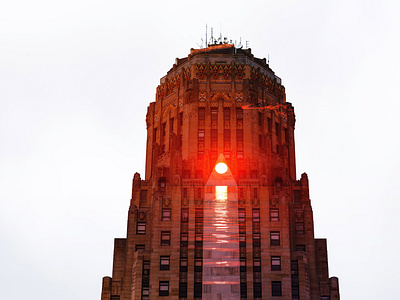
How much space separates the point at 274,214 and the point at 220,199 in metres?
7.80

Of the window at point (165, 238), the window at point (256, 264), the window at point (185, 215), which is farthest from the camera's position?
the window at point (185, 215)

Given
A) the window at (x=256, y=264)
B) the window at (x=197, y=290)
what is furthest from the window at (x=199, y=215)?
the window at (x=256, y=264)

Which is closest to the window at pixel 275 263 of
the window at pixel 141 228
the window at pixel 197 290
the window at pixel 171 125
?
the window at pixel 197 290

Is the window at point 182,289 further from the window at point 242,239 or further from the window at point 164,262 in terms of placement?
the window at point 242,239

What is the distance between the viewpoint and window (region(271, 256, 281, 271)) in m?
108

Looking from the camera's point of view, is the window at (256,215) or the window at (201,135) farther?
the window at (201,135)

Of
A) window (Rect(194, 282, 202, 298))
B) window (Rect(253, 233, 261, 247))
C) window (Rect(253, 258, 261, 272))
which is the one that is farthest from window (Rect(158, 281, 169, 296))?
window (Rect(253, 233, 261, 247))

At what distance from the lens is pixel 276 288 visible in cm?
10612

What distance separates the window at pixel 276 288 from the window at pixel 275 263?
186 centimetres

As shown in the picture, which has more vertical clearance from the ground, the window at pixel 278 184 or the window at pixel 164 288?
the window at pixel 278 184

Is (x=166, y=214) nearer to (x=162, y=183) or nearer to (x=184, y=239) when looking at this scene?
(x=184, y=239)

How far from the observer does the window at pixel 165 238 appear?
10975 centimetres

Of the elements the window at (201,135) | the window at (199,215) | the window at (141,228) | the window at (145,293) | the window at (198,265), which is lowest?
the window at (145,293)

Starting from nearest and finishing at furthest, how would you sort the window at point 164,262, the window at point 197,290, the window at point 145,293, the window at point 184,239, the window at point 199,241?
the window at point 197,290, the window at point 145,293, the window at point 164,262, the window at point 199,241, the window at point 184,239
